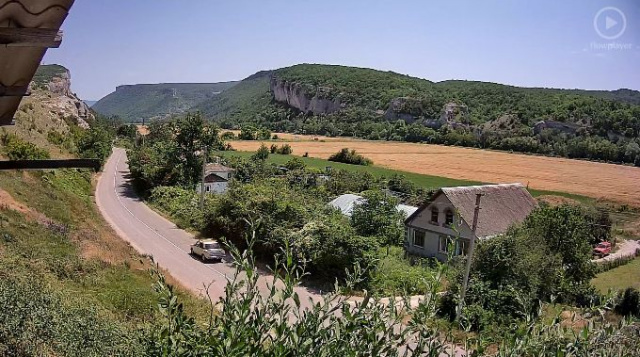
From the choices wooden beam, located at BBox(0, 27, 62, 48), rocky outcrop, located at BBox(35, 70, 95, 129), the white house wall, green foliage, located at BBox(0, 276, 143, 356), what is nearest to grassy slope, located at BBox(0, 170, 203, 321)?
green foliage, located at BBox(0, 276, 143, 356)

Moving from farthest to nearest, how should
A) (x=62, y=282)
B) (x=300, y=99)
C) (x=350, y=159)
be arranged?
(x=300, y=99) < (x=350, y=159) < (x=62, y=282)

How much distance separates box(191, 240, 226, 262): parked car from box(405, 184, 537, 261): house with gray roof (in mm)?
10391

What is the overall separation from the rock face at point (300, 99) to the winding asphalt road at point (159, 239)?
11651 cm

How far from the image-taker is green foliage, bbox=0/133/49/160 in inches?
1154

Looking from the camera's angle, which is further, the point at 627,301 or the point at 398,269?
the point at 398,269

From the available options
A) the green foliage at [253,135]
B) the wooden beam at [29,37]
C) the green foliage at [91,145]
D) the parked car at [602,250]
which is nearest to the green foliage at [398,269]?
the parked car at [602,250]

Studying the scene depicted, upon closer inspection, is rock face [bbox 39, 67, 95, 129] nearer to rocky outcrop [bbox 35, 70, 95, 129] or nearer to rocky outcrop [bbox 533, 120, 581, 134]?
rocky outcrop [bbox 35, 70, 95, 129]

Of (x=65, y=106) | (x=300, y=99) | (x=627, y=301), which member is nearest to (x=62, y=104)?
(x=65, y=106)

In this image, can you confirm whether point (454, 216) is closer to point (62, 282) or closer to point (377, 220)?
point (377, 220)

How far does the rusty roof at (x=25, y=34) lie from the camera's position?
6.31ft

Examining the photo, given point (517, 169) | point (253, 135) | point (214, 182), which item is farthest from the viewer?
point (253, 135)

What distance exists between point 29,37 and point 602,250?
117 feet

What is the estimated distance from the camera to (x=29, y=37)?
2094 millimetres

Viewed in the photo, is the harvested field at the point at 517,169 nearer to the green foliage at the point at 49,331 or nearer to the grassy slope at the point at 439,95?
the grassy slope at the point at 439,95
